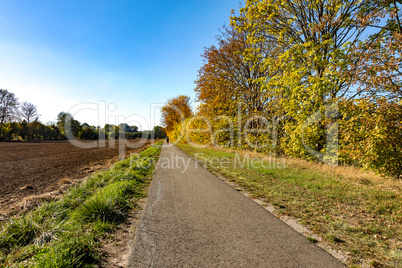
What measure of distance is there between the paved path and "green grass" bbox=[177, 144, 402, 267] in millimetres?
532

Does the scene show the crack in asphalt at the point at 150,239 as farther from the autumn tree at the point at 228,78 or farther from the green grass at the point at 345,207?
the autumn tree at the point at 228,78

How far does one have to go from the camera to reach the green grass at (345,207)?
2.84 m

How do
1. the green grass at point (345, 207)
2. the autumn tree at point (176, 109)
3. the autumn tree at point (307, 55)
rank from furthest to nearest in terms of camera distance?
the autumn tree at point (176, 109), the autumn tree at point (307, 55), the green grass at point (345, 207)

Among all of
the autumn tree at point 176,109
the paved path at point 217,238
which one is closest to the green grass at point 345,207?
the paved path at point 217,238

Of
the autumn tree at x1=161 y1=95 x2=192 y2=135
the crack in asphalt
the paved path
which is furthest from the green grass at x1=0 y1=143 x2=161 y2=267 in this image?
the autumn tree at x1=161 y1=95 x2=192 y2=135

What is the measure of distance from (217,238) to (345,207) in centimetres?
340

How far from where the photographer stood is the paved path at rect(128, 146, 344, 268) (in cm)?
253

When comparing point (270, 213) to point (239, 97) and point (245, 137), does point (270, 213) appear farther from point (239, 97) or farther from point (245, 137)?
point (239, 97)

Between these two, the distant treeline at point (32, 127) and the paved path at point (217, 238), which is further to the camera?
the distant treeline at point (32, 127)

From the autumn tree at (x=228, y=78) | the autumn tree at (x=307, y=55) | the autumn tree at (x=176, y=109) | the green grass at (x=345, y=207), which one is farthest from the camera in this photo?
the autumn tree at (x=176, y=109)

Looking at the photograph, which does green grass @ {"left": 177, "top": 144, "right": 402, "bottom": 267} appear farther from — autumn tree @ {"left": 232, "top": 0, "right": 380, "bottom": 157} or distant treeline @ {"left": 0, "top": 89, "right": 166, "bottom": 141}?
distant treeline @ {"left": 0, "top": 89, "right": 166, "bottom": 141}

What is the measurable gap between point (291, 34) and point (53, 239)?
14.5 m

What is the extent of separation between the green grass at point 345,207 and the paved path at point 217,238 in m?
0.53

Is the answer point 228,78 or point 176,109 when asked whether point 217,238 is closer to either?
point 228,78
